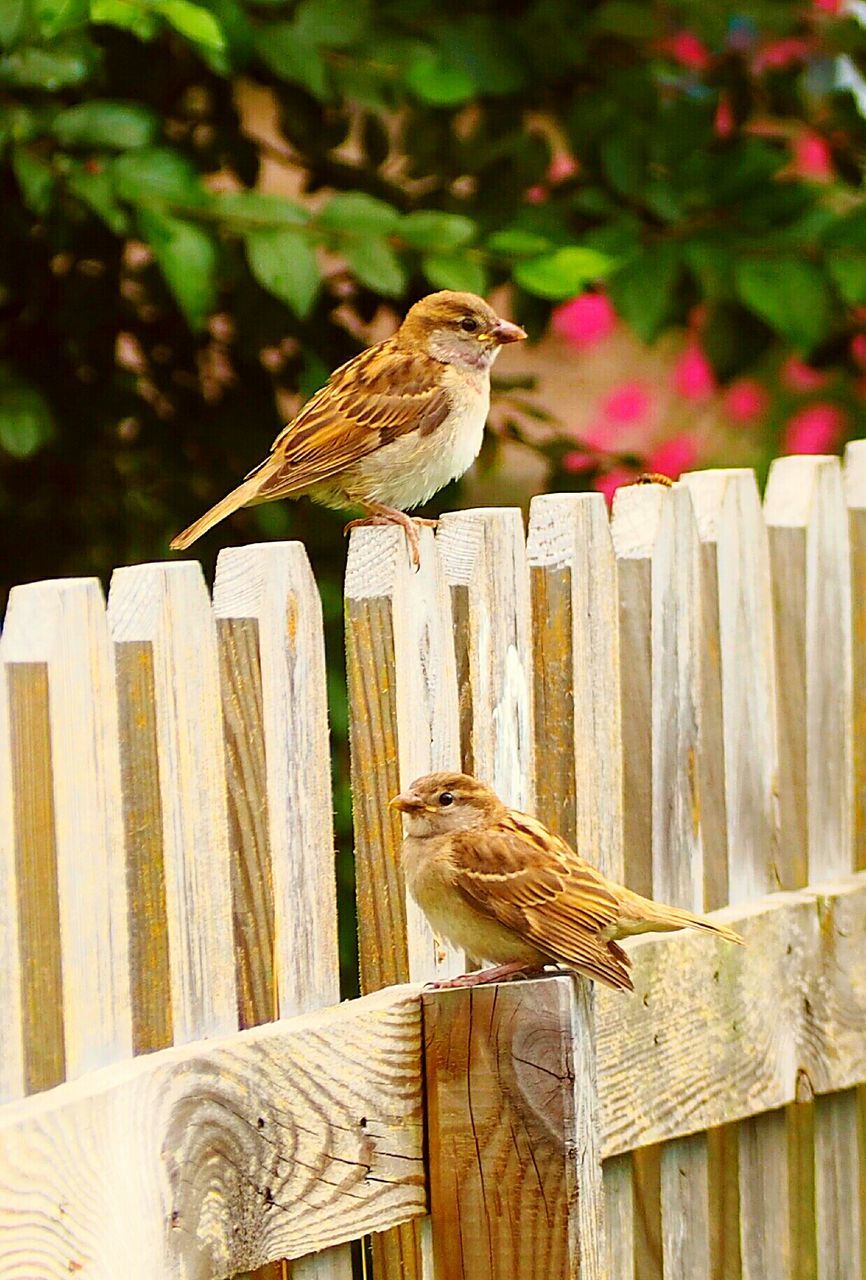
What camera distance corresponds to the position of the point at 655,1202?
3.15m

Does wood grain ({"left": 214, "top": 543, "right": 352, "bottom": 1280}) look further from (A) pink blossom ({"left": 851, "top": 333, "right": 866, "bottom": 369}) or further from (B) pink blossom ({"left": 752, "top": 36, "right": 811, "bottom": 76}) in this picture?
(B) pink blossom ({"left": 752, "top": 36, "right": 811, "bottom": 76})

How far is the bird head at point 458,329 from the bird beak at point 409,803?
1.56m

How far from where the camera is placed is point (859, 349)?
4.76 meters

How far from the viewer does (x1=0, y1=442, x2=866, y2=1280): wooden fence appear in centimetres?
233

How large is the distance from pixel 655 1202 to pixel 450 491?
6.23 ft

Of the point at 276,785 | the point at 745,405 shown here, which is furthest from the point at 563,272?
Answer: the point at 745,405

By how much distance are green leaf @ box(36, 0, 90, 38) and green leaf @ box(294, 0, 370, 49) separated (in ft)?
2.31

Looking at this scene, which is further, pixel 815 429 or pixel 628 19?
pixel 815 429

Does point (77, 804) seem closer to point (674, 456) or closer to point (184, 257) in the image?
point (184, 257)

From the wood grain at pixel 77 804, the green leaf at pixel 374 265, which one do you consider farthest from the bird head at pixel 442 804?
the green leaf at pixel 374 265

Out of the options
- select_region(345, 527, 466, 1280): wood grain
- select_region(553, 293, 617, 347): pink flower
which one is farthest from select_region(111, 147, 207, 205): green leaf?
select_region(553, 293, 617, 347): pink flower

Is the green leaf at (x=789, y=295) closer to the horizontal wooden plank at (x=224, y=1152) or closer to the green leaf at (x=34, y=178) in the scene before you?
the green leaf at (x=34, y=178)

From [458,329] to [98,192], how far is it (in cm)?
86

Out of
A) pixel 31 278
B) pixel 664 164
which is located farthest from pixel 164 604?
pixel 664 164
